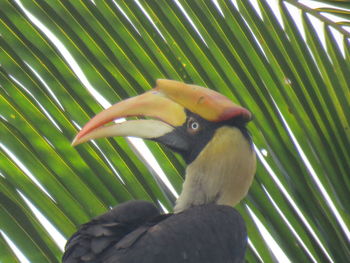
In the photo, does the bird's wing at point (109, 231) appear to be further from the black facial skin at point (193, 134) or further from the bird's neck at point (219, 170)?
the black facial skin at point (193, 134)

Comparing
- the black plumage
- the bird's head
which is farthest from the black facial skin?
the black plumage

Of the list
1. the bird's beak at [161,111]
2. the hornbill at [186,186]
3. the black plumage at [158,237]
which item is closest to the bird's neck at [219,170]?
the hornbill at [186,186]

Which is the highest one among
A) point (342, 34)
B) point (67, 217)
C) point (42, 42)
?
point (42, 42)

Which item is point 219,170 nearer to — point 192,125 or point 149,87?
point 192,125

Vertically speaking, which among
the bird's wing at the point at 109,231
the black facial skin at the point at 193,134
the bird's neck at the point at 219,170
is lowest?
the bird's neck at the point at 219,170

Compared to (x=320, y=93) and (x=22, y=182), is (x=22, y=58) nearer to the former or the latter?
(x=22, y=182)

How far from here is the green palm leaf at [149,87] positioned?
338 centimetres

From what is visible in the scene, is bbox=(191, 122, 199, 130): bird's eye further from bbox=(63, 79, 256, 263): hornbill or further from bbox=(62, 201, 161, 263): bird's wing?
bbox=(62, 201, 161, 263): bird's wing

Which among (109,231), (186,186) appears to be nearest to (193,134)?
(186,186)

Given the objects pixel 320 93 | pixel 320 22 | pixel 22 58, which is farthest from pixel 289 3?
pixel 22 58

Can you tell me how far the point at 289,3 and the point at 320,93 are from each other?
0.46 metres

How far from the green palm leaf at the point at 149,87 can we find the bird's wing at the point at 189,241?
3.5 inches

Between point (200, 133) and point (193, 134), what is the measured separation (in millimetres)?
35

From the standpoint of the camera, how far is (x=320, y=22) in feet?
13.3
